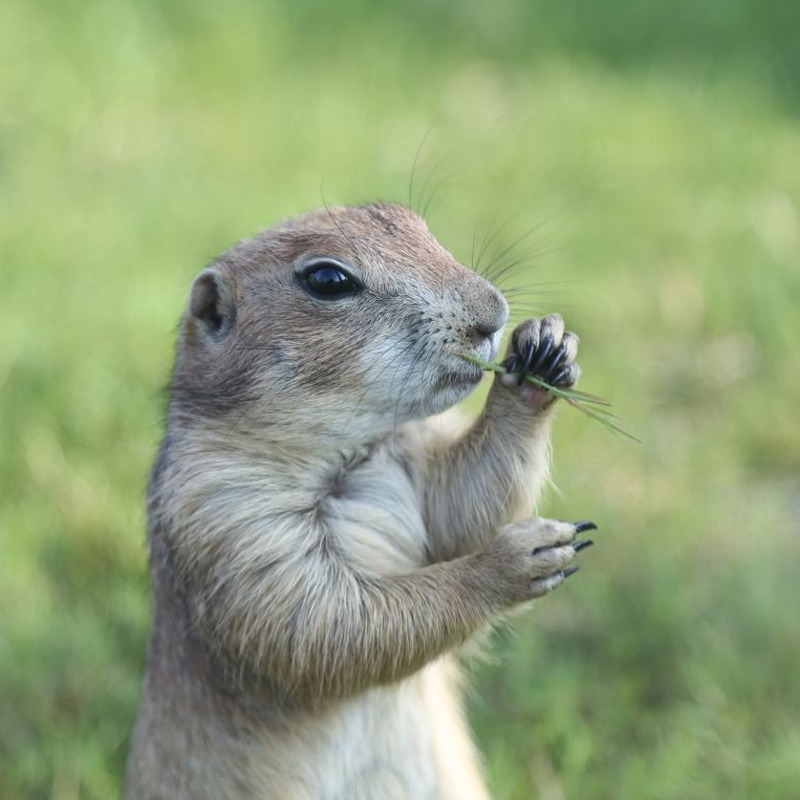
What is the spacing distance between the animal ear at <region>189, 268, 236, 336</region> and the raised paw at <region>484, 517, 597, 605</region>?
81 cm

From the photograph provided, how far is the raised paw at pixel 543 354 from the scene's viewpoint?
3.05 meters

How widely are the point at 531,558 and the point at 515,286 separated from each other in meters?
2.89

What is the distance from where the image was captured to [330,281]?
3.10 metres

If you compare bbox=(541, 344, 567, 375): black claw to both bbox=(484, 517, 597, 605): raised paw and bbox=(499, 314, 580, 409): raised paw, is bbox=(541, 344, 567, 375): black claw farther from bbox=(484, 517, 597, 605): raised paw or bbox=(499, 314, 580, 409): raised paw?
bbox=(484, 517, 597, 605): raised paw

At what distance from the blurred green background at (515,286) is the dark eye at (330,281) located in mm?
815

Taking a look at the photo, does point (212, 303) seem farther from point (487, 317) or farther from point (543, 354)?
point (543, 354)

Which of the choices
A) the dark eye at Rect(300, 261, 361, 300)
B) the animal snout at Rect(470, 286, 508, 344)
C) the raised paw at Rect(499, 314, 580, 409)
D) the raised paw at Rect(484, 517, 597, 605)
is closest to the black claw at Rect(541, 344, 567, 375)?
the raised paw at Rect(499, 314, 580, 409)

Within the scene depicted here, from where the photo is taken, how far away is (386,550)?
319 cm

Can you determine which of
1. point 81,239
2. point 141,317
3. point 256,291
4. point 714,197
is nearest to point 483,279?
point 256,291

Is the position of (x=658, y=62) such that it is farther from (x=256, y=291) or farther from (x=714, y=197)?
(x=256, y=291)

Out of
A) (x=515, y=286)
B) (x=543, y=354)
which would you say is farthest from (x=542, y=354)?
(x=515, y=286)

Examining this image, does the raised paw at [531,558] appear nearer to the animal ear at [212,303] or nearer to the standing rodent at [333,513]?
the standing rodent at [333,513]

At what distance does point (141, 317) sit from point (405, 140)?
226 centimetres

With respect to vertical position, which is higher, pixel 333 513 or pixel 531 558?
pixel 333 513
